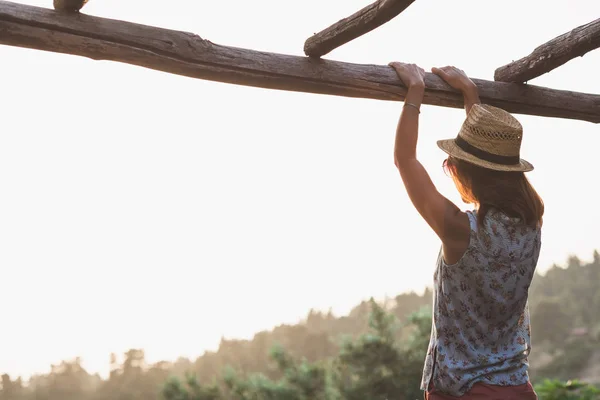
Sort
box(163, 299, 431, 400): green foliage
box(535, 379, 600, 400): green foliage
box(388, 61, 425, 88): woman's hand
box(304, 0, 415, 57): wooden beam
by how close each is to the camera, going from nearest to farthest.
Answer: box(304, 0, 415, 57): wooden beam
box(388, 61, 425, 88): woman's hand
box(535, 379, 600, 400): green foliage
box(163, 299, 431, 400): green foliage

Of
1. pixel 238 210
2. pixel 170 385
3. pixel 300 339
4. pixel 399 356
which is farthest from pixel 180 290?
pixel 399 356

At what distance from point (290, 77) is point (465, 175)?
84 cm

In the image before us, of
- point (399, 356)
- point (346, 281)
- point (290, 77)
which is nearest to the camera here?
point (290, 77)

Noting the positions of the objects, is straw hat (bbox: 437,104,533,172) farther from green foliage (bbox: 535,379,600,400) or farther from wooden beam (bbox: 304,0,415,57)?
green foliage (bbox: 535,379,600,400)

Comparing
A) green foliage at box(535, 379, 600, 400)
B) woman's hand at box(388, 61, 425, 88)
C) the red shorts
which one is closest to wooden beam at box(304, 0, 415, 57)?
woman's hand at box(388, 61, 425, 88)

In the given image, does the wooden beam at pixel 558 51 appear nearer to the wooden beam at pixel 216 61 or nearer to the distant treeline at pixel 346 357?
the wooden beam at pixel 216 61

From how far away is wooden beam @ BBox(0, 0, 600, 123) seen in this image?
1.94 meters

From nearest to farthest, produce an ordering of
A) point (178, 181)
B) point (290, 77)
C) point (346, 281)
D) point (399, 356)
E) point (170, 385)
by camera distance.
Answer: point (290, 77) → point (399, 356) → point (170, 385) → point (178, 181) → point (346, 281)

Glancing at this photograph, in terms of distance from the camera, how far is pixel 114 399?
Result: 15.8 meters

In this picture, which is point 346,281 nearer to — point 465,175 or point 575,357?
point 575,357

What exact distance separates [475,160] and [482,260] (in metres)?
0.31

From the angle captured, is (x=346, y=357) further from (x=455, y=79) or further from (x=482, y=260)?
(x=482, y=260)

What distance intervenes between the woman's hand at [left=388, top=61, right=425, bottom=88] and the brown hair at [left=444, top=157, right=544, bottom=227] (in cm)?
56

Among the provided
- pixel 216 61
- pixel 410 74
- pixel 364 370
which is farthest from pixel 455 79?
pixel 364 370
